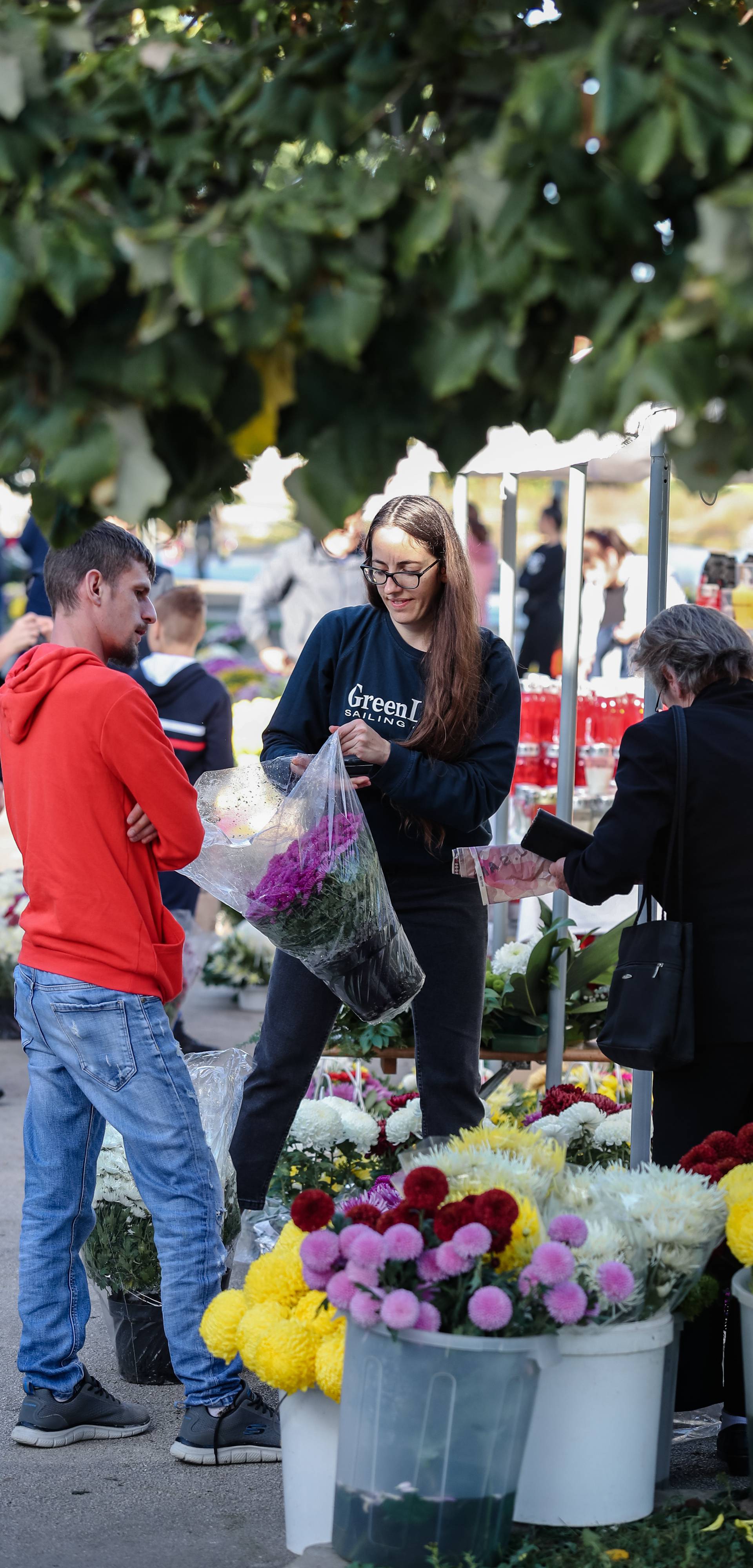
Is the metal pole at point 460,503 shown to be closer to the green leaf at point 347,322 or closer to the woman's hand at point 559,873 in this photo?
the woman's hand at point 559,873

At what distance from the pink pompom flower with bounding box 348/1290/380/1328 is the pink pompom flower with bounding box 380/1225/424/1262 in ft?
0.20

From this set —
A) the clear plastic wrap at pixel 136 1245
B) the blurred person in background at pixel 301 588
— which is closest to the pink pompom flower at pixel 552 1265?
the clear plastic wrap at pixel 136 1245

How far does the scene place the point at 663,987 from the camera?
2.62m

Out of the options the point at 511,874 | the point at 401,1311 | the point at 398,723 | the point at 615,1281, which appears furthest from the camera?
the point at 511,874

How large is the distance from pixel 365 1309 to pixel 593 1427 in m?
0.40

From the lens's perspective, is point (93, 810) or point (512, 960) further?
point (512, 960)

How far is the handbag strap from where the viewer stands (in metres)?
2.62

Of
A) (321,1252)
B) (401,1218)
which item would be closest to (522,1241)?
(401,1218)

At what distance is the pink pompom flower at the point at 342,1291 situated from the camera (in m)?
1.94

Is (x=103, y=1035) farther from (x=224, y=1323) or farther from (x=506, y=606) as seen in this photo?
(x=506, y=606)

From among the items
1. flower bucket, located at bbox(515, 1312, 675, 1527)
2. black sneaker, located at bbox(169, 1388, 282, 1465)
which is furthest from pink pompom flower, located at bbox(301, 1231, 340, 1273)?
black sneaker, located at bbox(169, 1388, 282, 1465)

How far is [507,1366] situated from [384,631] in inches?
61.5

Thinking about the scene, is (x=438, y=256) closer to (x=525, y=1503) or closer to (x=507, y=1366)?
(x=507, y=1366)

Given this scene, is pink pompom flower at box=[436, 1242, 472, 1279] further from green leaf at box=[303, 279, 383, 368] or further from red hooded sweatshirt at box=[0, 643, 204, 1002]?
green leaf at box=[303, 279, 383, 368]
